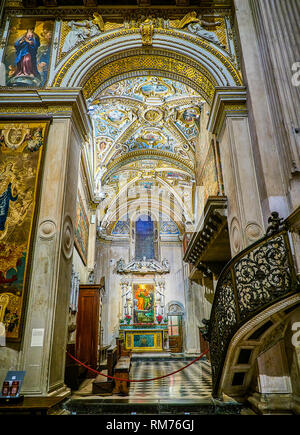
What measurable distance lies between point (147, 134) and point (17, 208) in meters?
8.28

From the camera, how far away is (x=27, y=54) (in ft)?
→ 23.8

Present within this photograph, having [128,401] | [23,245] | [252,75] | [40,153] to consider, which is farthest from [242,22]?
[128,401]

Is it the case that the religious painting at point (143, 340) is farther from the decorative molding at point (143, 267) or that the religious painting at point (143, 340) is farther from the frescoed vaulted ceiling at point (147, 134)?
the frescoed vaulted ceiling at point (147, 134)

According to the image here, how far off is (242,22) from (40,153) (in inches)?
212

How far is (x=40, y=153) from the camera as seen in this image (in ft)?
20.3

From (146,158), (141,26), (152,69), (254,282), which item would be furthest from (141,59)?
(146,158)

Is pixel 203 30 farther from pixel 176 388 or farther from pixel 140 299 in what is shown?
pixel 140 299

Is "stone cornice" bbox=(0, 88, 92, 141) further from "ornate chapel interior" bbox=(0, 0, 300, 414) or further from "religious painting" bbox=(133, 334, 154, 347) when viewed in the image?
"religious painting" bbox=(133, 334, 154, 347)

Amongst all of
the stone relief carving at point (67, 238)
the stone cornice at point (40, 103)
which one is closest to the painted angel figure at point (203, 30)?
the stone cornice at point (40, 103)

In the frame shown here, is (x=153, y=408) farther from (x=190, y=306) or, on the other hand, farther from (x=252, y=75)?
(x=190, y=306)

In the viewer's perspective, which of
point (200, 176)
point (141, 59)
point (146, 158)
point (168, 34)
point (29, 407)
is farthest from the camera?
point (146, 158)

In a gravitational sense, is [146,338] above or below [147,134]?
below

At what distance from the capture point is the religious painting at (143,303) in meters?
17.2

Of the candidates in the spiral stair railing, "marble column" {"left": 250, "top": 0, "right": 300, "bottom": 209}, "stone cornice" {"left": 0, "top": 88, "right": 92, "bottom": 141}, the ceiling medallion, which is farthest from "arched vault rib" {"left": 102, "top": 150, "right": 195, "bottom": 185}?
the spiral stair railing
